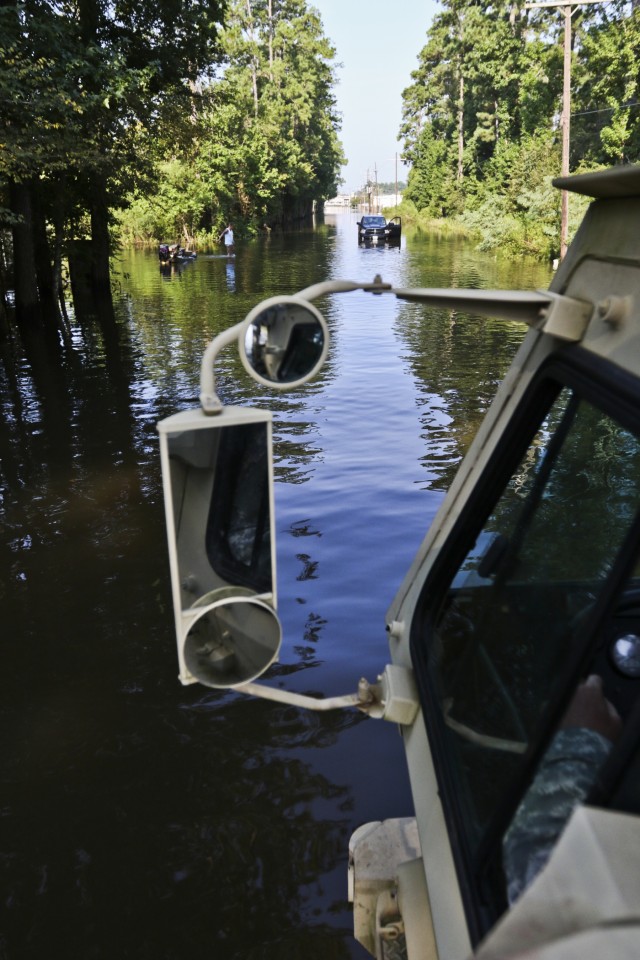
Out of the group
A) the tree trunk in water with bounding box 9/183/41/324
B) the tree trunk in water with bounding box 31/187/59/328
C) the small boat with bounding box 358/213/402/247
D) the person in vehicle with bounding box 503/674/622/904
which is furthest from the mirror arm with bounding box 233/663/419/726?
the small boat with bounding box 358/213/402/247

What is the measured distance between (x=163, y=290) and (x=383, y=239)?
22559 mm

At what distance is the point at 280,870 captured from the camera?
388 centimetres

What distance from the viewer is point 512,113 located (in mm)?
56031

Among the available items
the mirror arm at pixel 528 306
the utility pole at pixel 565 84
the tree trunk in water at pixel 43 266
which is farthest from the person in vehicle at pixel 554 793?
the tree trunk in water at pixel 43 266

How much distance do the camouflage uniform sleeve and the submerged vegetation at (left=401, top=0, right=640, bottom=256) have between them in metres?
32.0

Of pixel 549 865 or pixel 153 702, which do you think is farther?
pixel 153 702

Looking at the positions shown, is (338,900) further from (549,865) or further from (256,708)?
(549,865)

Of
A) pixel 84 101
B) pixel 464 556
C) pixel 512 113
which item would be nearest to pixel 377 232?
pixel 512 113

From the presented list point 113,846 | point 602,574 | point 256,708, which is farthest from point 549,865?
point 256,708

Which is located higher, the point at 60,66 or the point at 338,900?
the point at 60,66

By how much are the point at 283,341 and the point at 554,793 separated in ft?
3.74

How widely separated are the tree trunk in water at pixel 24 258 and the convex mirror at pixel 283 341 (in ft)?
59.0

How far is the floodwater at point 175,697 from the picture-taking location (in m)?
3.71

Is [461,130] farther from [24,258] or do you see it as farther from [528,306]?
[528,306]
